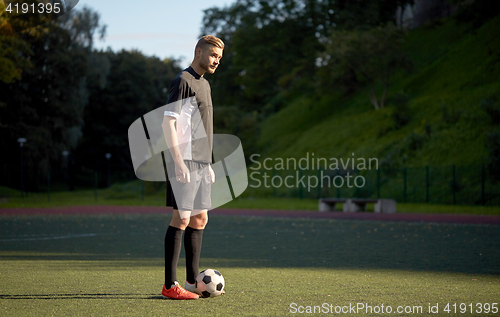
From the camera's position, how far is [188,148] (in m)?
4.71

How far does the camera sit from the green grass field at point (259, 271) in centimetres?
448

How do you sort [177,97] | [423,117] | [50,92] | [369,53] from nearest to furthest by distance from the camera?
[177,97], [423,117], [369,53], [50,92]

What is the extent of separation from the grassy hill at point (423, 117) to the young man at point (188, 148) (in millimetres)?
20236

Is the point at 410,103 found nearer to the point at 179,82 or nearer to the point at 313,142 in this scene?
the point at 313,142

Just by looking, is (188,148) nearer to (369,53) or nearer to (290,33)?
(369,53)

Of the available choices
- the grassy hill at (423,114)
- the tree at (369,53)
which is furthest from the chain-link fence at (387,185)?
the tree at (369,53)

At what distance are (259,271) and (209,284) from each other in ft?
6.22

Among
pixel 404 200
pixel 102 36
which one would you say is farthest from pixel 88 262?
pixel 102 36

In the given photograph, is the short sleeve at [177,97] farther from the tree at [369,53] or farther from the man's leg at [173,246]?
the tree at [369,53]

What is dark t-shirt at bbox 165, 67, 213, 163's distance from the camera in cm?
466

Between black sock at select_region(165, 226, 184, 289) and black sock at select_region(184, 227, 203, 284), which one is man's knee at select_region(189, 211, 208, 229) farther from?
black sock at select_region(165, 226, 184, 289)

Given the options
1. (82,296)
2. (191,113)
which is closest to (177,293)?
(82,296)

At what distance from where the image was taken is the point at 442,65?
38.2 meters

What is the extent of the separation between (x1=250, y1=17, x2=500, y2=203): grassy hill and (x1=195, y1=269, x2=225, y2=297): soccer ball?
2009 cm
